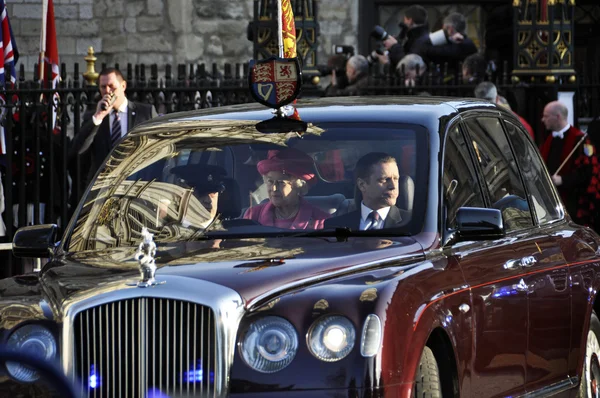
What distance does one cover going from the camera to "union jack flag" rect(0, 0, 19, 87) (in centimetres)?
1448

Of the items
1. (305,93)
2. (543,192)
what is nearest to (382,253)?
(543,192)

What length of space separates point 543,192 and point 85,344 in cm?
313

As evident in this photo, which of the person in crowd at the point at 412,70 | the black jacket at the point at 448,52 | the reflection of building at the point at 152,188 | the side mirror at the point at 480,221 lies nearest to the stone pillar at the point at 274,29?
the person in crowd at the point at 412,70

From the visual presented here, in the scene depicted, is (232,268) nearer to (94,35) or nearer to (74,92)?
(74,92)

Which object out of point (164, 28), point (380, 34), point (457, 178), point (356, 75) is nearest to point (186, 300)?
point (457, 178)

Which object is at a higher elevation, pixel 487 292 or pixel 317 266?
pixel 317 266

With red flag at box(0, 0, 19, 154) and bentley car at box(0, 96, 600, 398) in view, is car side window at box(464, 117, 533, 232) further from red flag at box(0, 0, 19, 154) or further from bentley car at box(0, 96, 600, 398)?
red flag at box(0, 0, 19, 154)

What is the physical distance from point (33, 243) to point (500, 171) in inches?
82.2

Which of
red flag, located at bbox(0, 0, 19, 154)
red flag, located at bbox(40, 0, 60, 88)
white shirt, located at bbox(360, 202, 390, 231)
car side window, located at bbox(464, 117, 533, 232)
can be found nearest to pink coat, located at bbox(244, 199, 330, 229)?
white shirt, located at bbox(360, 202, 390, 231)

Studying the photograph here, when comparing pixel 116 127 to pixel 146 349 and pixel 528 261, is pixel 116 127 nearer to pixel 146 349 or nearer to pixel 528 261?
pixel 528 261

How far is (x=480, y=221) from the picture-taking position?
6227 millimetres

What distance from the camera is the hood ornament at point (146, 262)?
17.7ft

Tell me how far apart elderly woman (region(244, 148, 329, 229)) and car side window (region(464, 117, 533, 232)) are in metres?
0.87

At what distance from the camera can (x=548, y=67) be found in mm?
15344
